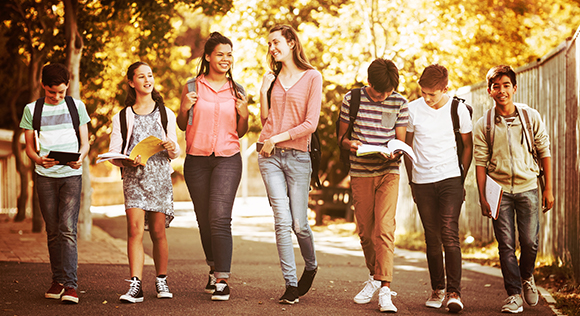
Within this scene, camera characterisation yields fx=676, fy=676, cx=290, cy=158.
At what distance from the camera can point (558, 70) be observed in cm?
789

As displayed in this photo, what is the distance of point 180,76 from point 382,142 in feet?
67.7

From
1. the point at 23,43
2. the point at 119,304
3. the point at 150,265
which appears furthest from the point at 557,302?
the point at 23,43

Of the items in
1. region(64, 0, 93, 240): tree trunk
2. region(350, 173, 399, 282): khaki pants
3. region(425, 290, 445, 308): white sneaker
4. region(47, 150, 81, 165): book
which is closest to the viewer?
region(47, 150, 81, 165): book

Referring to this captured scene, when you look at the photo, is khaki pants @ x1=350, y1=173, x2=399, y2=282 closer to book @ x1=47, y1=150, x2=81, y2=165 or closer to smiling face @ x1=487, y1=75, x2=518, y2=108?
smiling face @ x1=487, y1=75, x2=518, y2=108

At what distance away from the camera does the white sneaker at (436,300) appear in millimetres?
5820

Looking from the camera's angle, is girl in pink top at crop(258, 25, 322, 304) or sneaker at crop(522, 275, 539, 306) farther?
sneaker at crop(522, 275, 539, 306)

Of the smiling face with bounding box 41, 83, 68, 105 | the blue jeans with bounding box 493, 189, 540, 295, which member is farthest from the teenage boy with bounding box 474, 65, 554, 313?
the smiling face with bounding box 41, 83, 68, 105

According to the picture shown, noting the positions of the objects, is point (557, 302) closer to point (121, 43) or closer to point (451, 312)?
point (451, 312)

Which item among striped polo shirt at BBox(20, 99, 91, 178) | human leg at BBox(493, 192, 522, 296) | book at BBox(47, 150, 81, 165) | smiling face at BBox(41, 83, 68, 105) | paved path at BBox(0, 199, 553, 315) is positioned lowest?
paved path at BBox(0, 199, 553, 315)

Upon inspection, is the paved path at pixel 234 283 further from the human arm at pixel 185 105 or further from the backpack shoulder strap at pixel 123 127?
the human arm at pixel 185 105

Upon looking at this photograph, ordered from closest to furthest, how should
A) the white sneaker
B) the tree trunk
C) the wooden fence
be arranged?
the white sneaker → the wooden fence → the tree trunk

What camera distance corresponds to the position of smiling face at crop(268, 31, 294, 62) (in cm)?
577

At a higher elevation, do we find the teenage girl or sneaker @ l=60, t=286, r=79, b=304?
the teenage girl

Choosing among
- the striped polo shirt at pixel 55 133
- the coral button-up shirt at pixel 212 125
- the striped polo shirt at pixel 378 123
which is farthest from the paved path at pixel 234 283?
the coral button-up shirt at pixel 212 125
